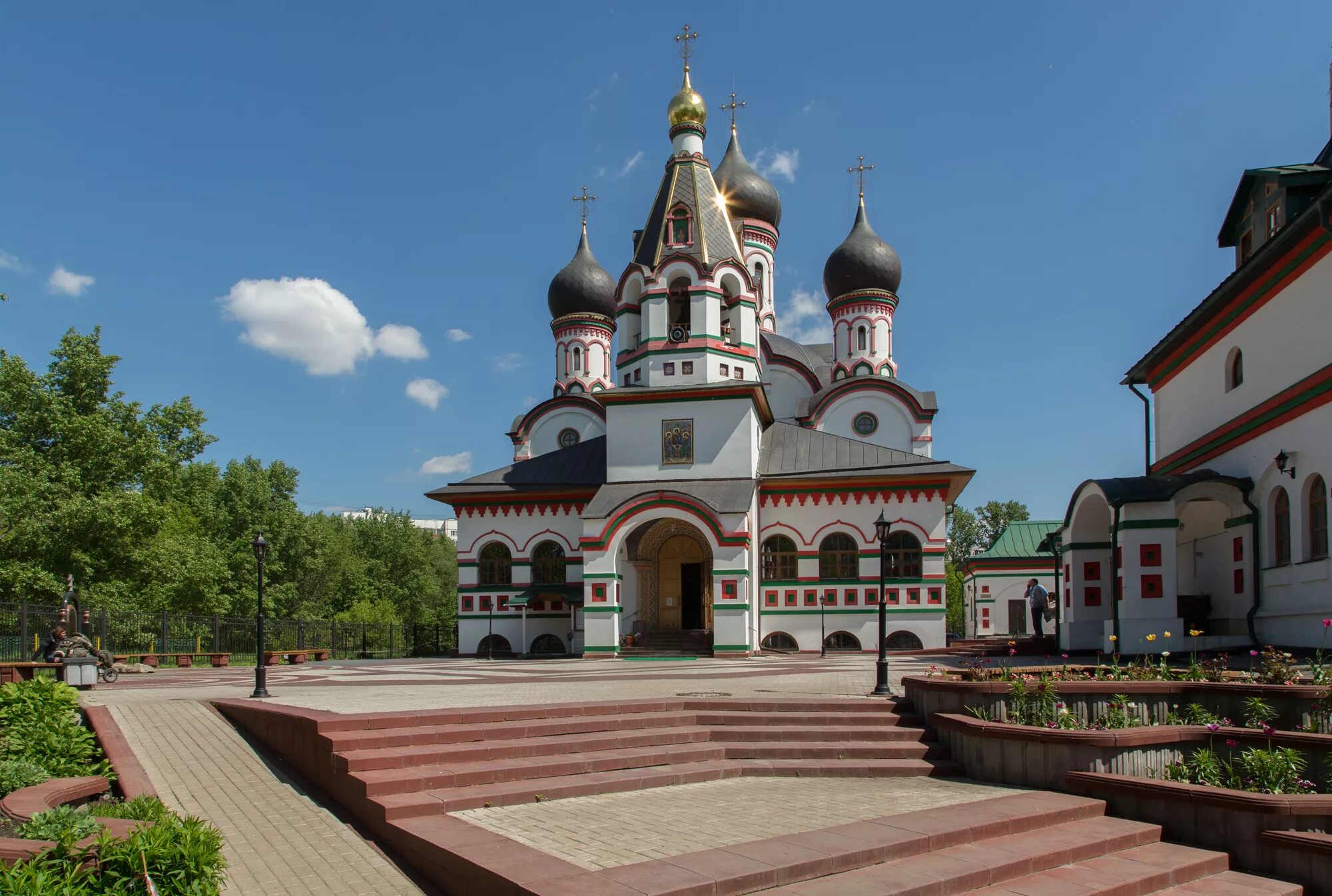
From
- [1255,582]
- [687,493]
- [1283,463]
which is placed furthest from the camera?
[687,493]

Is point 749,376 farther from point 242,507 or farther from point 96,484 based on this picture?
point 242,507

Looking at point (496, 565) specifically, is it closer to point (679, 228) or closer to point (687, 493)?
point (687, 493)

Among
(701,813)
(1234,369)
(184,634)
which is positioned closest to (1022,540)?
(1234,369)

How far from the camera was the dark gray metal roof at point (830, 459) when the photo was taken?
28703mm

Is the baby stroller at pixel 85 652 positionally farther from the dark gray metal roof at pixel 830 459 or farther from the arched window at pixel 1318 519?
the arched window at pixel 1318 519

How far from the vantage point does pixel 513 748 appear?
30.3ft

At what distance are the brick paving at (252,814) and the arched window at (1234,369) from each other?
17877mm

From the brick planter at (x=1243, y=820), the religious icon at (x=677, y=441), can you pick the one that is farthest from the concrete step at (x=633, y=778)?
the religious icon at (x=677, y=441)

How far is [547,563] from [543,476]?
8.97 ft

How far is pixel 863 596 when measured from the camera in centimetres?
2848

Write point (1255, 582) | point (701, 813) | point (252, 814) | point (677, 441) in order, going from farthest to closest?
point (677, 441), point (1255, 582), point (252, 814), point (701, 813)

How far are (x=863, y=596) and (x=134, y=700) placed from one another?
64.0 feet

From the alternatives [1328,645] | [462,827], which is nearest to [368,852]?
[462,827]

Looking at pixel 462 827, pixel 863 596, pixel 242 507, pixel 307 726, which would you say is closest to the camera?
pixel 462 827
